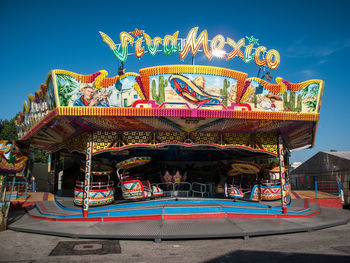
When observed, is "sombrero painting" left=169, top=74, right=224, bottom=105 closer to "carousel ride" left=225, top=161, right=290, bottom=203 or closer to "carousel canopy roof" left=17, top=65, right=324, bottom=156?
"carousel canopy roof" left=17, top=65, right=324, bottom=156

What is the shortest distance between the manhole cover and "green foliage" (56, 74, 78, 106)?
446 cm

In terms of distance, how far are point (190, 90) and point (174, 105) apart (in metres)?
0.79

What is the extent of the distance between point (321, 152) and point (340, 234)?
1279 centimetres

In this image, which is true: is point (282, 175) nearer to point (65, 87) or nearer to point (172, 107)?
point (172, 107)

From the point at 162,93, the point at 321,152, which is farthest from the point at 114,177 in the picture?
the point at 321,152

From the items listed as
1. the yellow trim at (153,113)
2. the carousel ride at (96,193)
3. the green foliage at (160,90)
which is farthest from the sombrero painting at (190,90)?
the carousel ride at (96,193)

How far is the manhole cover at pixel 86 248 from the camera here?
20.1ft

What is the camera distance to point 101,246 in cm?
673

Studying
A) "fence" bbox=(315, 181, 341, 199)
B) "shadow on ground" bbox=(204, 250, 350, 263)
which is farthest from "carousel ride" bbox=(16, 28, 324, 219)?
"fence" bbox=(315, 181, 341, 199)

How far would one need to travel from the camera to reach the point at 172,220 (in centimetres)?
930

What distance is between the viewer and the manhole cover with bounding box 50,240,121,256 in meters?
6.13

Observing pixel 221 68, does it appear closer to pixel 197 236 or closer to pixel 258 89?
pixel 258 89

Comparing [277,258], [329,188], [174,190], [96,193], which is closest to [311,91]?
[277,258]

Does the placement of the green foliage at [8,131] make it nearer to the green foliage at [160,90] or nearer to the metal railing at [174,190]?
the metal railing at [174,190]
